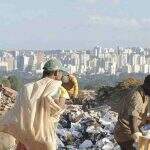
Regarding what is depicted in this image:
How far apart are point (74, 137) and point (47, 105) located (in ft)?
20.9

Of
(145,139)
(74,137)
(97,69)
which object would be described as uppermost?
(145,139)

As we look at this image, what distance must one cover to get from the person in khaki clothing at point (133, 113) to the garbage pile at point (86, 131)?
177 inches

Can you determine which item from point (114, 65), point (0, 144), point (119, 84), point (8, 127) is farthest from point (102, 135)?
point (114, 65)

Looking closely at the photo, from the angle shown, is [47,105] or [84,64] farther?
[84,64]

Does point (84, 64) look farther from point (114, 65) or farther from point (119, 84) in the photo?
point (119, 84)

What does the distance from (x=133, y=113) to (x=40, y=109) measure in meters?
0.91

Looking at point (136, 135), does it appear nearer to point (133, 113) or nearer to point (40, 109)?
point (133, 113)

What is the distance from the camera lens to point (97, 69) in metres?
157

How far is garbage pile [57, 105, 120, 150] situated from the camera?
39.4 feet

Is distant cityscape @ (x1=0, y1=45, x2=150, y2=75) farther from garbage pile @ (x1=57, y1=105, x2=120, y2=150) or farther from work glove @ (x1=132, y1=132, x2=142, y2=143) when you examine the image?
work glove @ (x1=132, y1=132, x2=142, y2=143)

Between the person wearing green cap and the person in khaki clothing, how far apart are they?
25.3 inches

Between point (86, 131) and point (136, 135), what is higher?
point (136, 135)

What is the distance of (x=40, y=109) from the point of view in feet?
21.3

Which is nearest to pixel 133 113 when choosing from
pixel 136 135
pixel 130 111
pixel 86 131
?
pixel 130 111
